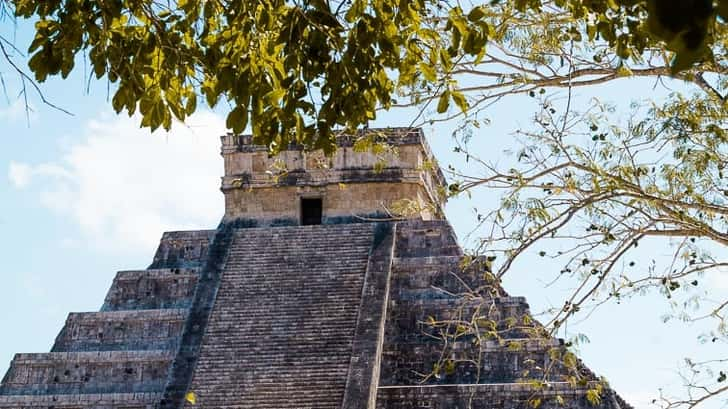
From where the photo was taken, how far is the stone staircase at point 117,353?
1394 centimetres

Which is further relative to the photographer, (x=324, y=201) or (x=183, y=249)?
(x=324, y=201)

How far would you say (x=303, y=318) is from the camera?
46.9 ft

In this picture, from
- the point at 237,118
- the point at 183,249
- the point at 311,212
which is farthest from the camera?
the point at 311,212

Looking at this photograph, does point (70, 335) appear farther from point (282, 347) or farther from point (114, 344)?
point (282, 347)

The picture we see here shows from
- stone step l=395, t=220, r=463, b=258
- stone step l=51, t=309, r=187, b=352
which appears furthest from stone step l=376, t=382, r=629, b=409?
stone step l=51, t=309, r=187, b=352

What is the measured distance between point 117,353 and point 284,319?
1.93 metres

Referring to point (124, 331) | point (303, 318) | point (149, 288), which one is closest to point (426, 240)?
point (303, 318)

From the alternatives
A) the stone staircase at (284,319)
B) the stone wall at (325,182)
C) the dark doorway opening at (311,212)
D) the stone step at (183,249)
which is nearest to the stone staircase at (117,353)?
the stone step at (183,249)

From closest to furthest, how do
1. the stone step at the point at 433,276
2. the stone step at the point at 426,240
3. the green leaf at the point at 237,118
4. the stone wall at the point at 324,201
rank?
the green leaf at the point at 237,118 < the stone step at the point at 433,276 < the stone step at the point at 426,240 < the stone wall at the point at 324,201

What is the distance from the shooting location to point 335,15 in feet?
18.2

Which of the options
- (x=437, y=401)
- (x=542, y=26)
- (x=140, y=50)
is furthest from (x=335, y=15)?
(x=437, y=401)

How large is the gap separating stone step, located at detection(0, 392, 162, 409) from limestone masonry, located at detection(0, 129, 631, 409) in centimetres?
2

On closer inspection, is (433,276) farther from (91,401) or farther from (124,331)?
(91,401)

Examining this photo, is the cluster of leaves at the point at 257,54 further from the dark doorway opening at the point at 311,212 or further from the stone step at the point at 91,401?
the dark doorway opening at the point at 311,212
